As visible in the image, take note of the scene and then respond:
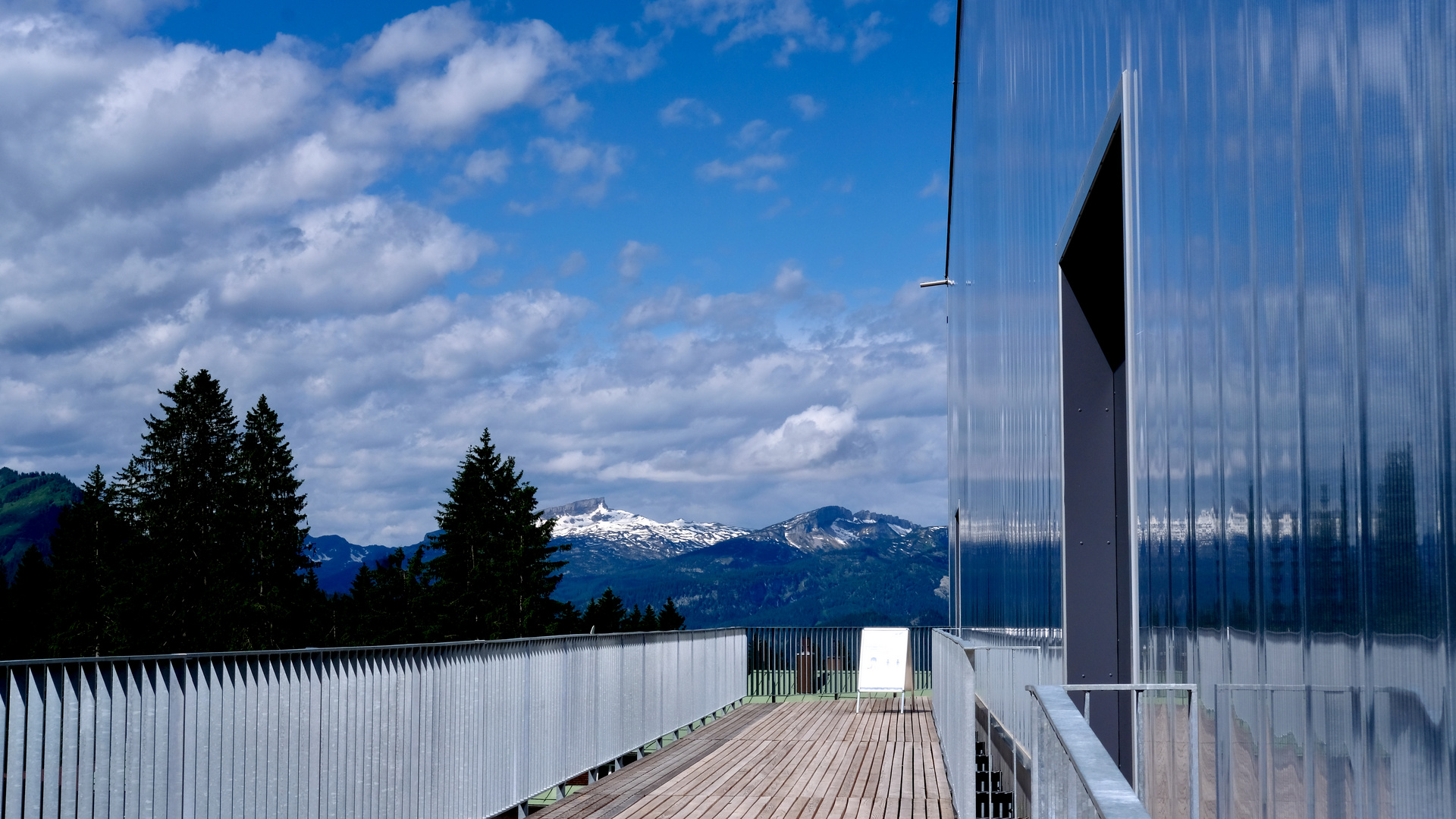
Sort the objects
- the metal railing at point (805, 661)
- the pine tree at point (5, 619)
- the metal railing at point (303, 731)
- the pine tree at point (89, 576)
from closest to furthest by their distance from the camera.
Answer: the metal railing at point (303, 731) → the metal railing at point (805, 661) → the pine tree at point (89, 576) → the pine tree at point (5, 619)

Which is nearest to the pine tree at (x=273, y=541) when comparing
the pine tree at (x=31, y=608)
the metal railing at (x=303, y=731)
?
A: the pine tree at (x=31, y=608)

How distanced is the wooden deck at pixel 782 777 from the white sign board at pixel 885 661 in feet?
7.43

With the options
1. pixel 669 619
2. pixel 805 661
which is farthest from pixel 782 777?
pixel 669 619

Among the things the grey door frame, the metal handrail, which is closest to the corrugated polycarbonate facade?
the grey door frame

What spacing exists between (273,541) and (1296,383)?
78.2 metres

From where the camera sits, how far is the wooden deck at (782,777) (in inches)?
402

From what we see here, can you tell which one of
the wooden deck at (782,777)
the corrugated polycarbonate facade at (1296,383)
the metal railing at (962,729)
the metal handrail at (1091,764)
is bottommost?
the wooden deck at (782,777)

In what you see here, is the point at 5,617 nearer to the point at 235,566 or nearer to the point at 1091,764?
the point at 235,566

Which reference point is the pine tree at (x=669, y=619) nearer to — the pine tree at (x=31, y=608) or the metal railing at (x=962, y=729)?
the pine tree at (x=31, y=608)

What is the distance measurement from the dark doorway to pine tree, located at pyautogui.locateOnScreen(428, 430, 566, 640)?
250 feet

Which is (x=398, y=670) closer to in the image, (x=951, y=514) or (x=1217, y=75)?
(x=1217, y=75)

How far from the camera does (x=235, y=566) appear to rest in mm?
72375

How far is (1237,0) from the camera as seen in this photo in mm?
2656

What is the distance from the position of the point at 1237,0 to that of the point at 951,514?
692 inches
